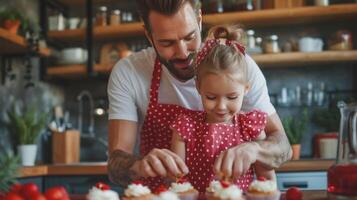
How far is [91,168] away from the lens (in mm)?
3404

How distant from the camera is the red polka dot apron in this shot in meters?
1.88

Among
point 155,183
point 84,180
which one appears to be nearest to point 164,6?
point 155,183

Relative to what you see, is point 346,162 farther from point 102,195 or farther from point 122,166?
point 122,166

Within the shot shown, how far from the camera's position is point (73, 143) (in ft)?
13.1

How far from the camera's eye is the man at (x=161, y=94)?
1687mm

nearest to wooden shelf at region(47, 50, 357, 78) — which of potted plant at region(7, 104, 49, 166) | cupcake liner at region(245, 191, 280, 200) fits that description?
potted plant at region(7, 104, 49, 166)

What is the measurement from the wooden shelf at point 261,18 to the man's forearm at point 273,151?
2.16 m

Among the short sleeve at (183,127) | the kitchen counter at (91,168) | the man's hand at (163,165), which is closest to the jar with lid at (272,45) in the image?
the kitchen counter at (91,168)

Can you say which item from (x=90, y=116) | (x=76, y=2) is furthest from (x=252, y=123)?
(x=76, y=2)

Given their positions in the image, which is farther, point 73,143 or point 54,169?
point 73,143

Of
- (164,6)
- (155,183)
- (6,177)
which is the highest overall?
(164,6)

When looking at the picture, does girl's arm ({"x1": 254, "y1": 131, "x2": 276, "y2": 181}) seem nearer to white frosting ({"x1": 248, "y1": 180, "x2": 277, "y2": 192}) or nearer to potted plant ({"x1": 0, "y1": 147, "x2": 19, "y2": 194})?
white frosting ({"x1": 248, "y1": 180, "x2": 277, "y2": 192})

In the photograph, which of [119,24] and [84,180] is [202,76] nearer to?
[84,180]

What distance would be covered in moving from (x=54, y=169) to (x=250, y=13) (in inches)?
71.7
